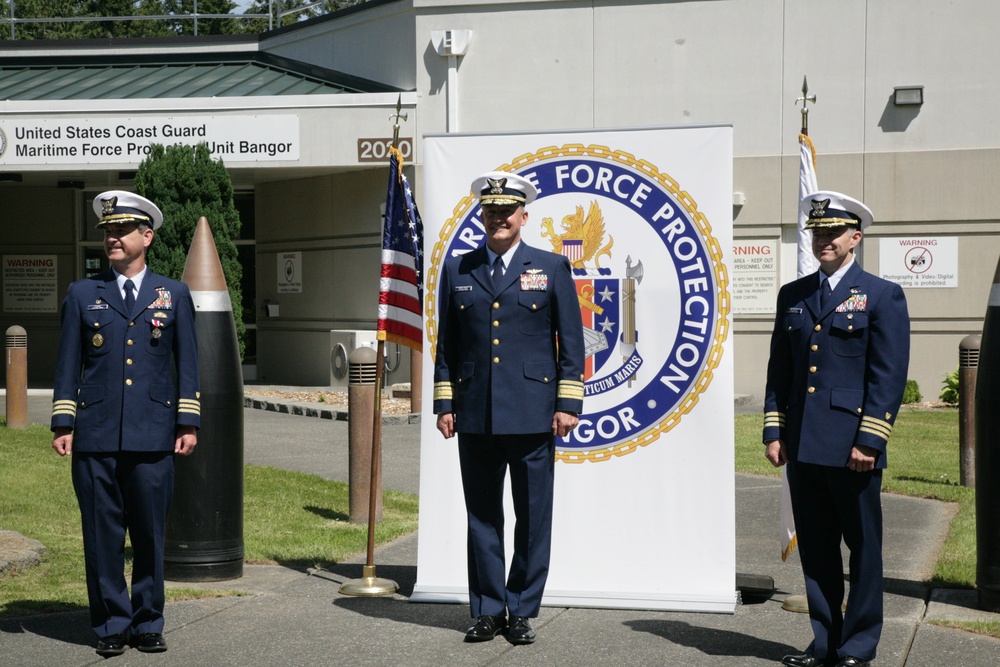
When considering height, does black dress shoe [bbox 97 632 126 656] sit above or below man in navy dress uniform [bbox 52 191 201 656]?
below

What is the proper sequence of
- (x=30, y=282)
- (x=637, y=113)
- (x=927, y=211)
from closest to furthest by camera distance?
(x=927, y=211) < (x=637, y=113) < (x=30, y=282)

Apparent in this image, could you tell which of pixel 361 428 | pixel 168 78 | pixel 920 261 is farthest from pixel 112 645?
pixel 168 78

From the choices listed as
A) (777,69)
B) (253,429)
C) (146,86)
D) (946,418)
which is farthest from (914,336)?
(146,86)

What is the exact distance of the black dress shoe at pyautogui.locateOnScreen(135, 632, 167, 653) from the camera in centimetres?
571

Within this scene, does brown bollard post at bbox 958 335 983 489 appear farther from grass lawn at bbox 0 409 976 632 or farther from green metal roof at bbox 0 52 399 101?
green metal roof at bbox 0 52 399 101

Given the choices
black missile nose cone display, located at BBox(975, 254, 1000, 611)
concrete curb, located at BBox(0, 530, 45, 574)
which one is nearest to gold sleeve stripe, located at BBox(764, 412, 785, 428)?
black missile nose cone display, located at BBox(975, 254, 1000, 611)

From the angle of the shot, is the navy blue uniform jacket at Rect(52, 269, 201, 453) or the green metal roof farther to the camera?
the green metal roof

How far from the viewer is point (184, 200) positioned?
772 inches

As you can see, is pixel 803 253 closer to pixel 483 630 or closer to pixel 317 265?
pixel 483 630

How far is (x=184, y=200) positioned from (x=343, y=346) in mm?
3395

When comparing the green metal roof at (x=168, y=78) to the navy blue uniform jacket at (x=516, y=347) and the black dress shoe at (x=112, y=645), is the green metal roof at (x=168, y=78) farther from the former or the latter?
the black dress shoe at (x=112, y=645)

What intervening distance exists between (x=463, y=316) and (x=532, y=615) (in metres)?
1.43

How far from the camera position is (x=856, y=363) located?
537cm

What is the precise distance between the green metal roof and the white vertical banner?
1489cm
